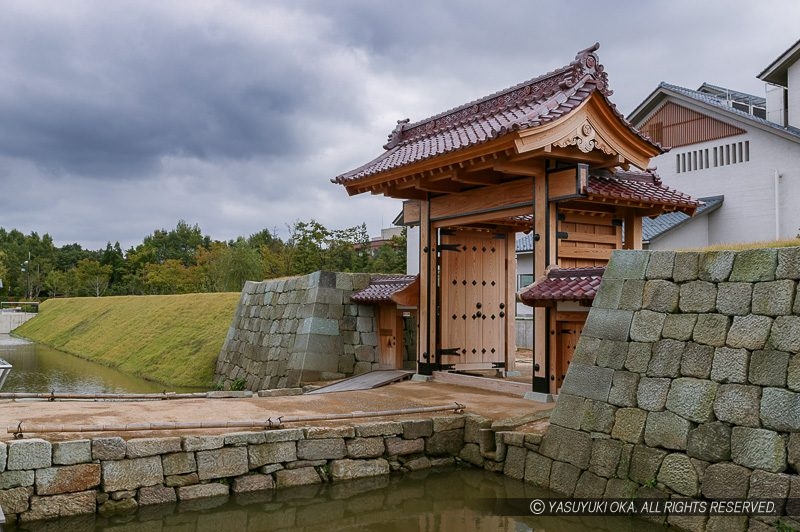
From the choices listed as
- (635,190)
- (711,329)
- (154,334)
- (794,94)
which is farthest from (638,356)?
(154,334)

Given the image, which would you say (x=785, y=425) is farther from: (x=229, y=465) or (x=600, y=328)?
(x=229, y=465)

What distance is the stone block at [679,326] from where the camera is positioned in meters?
6.48

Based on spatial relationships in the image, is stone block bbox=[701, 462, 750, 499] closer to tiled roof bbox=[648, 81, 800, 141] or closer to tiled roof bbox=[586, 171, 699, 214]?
tiled roof bbox=[586, 171, 699, 214]

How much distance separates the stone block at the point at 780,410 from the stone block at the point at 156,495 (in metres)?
5.55

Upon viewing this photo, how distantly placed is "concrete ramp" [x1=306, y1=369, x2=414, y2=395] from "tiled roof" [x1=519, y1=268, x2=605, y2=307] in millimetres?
3888

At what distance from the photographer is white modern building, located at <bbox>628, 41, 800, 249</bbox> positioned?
21.0 m

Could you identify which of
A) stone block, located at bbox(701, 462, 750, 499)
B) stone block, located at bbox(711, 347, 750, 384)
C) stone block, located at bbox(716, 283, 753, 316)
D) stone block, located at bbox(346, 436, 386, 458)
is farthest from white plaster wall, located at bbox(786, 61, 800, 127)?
stone block, located at bbox(346, 436, 386, 458)

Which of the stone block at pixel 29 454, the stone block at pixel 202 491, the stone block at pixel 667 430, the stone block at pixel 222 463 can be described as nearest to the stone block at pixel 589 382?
the stone block at pixel 667 430

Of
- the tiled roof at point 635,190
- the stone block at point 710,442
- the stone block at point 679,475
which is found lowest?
the stone block at point 679,475

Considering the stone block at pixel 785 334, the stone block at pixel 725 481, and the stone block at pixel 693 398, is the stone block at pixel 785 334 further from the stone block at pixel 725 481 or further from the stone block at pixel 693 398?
the stone block at pixel 725 481

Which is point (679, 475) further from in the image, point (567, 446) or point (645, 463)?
point (567, 446)

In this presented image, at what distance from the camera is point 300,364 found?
14.2m

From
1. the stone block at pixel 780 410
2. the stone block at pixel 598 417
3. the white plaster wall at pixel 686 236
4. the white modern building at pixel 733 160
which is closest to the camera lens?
the stone block at pixel 780 410

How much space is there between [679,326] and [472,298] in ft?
20.1
